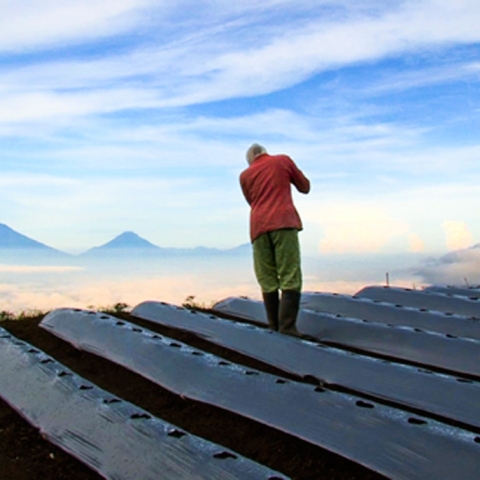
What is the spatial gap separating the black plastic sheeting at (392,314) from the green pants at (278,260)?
1342 mm

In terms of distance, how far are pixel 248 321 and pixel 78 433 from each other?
10.8ft

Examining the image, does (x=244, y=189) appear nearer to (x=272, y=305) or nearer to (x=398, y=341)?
(x=272, y=305)

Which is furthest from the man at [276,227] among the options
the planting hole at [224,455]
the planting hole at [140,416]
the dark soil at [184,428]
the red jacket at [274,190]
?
the planting hole at [224,455]

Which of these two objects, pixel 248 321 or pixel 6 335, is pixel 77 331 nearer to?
pixel 6 335

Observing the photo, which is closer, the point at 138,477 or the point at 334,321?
the point at 138,477

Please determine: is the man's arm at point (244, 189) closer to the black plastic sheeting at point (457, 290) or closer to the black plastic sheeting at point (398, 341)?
the black plastic sheeting at point (398, 341)

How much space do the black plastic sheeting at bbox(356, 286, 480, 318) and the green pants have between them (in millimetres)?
2419

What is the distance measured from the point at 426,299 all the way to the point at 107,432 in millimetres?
5016

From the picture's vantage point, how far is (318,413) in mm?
3990

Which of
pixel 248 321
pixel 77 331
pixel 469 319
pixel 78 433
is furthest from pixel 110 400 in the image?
pixel 469 319

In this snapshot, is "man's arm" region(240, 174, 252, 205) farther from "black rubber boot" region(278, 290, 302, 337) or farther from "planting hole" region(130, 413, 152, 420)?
"planting hole" region(130, 413, 152, 420)

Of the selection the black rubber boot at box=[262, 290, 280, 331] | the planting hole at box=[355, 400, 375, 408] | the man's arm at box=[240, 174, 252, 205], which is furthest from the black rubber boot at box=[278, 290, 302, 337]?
the planting hole at box=[355, 400, 375, 408]

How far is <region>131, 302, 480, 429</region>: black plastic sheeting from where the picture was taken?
444 cm

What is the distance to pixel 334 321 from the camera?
654 centimetres
